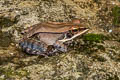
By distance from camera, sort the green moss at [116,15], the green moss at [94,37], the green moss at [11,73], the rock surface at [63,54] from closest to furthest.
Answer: the green moss at [11,73] → the rock surface at [63,54] → the green moss at [94,37] → the green moss at [116,15]

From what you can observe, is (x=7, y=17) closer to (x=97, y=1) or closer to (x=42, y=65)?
(x=42, y=65)

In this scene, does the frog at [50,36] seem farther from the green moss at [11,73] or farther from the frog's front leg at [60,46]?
the green moss at [11,73]

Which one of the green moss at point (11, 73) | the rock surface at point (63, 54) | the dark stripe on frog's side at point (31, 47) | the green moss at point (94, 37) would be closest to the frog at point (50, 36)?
the dark stripe on frog's side at point (31, 47)

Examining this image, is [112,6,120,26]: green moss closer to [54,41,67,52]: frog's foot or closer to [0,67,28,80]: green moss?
[54,41,67,52]: frog's foot

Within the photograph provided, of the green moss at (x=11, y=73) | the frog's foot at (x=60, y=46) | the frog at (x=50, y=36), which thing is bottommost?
the green moss at (x=11, y=73)

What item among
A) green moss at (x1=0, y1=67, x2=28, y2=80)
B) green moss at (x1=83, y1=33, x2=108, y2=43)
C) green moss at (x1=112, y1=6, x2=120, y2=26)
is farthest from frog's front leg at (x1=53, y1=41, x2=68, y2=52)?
green moss at (x1=112, y1=6, x2=120, y2=26)

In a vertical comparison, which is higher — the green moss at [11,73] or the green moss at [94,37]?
the green moss at [94,37]

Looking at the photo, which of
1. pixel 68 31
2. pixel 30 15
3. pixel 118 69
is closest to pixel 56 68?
pixel 68 31

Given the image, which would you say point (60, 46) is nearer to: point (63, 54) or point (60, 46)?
point (60, 46)

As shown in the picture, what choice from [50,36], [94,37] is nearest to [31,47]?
[50,36]
